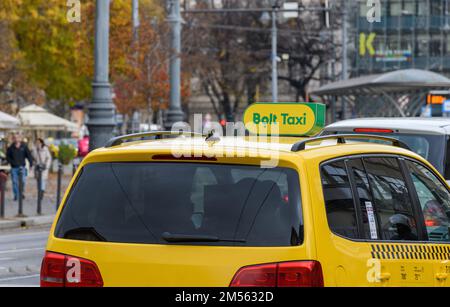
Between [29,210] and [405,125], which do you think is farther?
[29,210]

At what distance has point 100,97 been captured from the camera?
21.4m

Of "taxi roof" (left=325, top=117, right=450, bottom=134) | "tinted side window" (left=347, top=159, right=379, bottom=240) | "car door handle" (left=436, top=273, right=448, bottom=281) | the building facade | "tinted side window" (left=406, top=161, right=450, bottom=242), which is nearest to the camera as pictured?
"tinted side window" (left=347, top=159, right=379, bottom=240)

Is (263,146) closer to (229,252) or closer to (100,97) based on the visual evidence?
(229,252)

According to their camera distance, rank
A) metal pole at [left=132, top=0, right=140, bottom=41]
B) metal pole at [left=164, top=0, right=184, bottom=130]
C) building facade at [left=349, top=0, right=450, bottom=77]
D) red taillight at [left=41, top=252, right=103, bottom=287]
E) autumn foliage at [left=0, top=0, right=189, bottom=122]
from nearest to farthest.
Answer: red taillight at [left=41, top=252, right=103, bottom=287], metal pole at [left=164, top=0, right=184, bottom=130], autumn foliage at [left=0, top=0, right=189, bottom=122], metal pole at [left=132, top=0, right=140, bottom=41], building facade at [left=349, top=0, right=450, bottom=77]

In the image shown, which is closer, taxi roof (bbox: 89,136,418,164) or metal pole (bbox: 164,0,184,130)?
taxi roof (bbox: 89,136,418,164)

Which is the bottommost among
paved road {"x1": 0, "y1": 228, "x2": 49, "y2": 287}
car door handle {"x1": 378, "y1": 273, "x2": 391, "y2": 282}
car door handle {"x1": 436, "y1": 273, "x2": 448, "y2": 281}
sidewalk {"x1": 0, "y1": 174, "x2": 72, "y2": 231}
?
sidewalk {"x1": 0, "y1": 174, "x2": 72, "y2": 231}

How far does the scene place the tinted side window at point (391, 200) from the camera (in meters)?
6.34

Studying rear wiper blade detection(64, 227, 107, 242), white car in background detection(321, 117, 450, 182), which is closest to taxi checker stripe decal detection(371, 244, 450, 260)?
rear wiper blade detection(64, 227, 107, 242)

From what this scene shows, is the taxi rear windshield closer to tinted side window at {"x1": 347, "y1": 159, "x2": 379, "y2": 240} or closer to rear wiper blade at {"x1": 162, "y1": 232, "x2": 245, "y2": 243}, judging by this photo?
rear wiper blade at {"x1": 162, "y1": 232, "x2": 245, "y2": 243}

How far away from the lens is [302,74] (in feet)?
260

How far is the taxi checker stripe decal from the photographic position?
6110 mm

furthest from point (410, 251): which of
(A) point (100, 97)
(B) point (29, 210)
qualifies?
(B) point (29, 210)

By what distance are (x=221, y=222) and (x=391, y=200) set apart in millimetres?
1321

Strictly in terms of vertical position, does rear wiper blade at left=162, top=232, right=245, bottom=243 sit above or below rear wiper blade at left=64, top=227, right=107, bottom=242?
above
